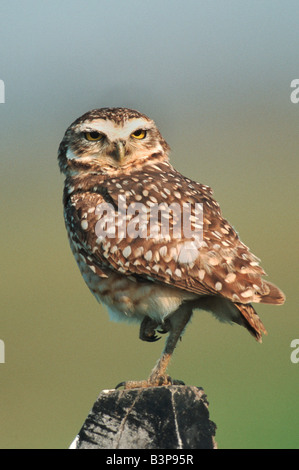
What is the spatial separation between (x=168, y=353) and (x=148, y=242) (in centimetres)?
63

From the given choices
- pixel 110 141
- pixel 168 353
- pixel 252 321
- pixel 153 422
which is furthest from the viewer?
pixel 110 141

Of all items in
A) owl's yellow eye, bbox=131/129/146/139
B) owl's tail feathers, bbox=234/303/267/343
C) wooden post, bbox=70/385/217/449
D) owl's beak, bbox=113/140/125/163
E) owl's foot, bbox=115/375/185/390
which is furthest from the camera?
owl's yellow eye, bbox=131/129/146/139

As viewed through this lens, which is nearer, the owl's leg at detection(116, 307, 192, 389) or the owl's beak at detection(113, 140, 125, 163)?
the owl's leg at detection(116, 307, 192, 389)

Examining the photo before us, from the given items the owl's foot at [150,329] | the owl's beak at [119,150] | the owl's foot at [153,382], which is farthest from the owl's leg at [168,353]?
the owl's beak at [119,150]

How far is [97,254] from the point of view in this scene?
4371 mm

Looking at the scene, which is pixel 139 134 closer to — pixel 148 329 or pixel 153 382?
pixel 148 329

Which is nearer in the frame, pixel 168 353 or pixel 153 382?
pixel 153 382

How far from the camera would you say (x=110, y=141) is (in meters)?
4.79

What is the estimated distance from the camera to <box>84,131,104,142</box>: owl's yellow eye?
4.84 m

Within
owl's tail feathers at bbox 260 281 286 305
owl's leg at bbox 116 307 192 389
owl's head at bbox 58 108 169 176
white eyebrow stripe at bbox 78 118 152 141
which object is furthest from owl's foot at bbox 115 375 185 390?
white eyebrow stripe at bbox 78 118 152 141

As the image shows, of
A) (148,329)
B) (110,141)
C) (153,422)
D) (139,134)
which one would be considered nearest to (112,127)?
(110,141)

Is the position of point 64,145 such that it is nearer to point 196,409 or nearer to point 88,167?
point 88,167

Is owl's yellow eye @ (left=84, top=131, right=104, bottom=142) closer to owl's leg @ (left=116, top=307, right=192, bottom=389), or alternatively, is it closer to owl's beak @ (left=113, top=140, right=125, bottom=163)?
owl's beak @ (left=113, top=140, right=125, bottom=163)
